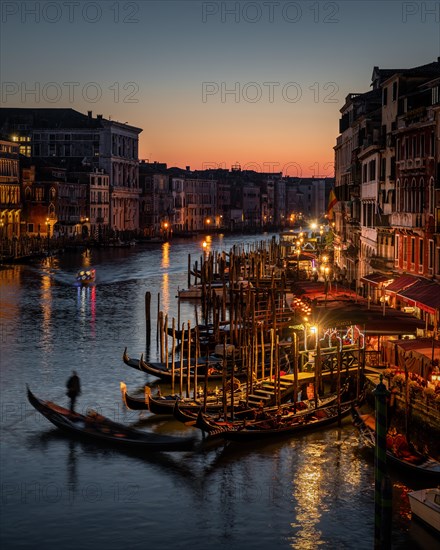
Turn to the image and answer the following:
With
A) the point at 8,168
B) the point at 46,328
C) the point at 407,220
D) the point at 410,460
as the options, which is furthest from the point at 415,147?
the point at 8,168

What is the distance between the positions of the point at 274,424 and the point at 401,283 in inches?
373

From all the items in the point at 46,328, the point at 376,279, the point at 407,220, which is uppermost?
the point at 407,220

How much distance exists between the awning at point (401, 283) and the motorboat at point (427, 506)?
A: 469 inches

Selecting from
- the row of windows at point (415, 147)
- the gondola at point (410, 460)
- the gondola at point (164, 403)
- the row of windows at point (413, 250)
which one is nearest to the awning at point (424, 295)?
the row of windows at point (413, 250)

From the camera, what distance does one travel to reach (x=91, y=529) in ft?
50.3

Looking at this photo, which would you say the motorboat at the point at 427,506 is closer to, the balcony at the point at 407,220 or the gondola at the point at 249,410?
the gondola at the point at 249,410

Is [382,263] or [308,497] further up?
[382,263]

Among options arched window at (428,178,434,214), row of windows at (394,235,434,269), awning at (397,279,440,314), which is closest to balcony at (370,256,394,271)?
row of windows at (394,235,434,269)

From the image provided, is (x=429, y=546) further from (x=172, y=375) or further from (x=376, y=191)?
(x=376, y=191)

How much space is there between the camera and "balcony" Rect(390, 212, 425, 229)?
26.9m

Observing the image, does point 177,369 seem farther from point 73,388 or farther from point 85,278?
point 85,278

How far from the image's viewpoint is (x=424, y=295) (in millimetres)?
23891

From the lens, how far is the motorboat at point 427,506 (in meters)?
14.3

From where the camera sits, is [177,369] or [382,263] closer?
[177,369]
